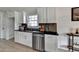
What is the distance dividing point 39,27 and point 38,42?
24cm

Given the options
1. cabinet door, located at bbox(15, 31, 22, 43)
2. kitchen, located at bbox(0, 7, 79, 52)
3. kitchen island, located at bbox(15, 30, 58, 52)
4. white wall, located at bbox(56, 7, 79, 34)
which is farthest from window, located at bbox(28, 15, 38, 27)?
white wall, located at bbox(56, 7, 79, 34)

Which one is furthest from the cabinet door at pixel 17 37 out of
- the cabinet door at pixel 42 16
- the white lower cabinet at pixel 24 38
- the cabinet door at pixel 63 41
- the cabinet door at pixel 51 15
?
the cabinet door at pixel 63 41

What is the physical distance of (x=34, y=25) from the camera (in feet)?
5.58

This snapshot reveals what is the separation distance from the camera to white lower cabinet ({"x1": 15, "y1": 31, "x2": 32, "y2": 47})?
171cm

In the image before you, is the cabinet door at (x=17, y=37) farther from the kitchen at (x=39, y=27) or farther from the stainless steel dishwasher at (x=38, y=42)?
the stainless steel dishwasher at (x=38, y=42)

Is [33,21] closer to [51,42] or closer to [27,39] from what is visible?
[27,39]

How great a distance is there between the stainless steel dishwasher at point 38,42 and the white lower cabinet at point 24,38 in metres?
0.06

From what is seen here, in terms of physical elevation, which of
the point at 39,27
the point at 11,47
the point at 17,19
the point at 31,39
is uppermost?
the point at 17,19

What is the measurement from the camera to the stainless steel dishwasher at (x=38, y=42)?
169 centimetres

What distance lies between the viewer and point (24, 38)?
5.68ft

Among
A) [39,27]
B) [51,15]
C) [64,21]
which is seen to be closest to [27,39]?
[39,27]
